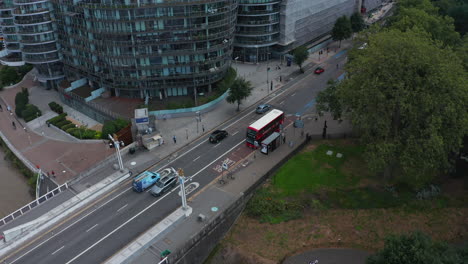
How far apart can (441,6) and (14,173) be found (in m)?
124

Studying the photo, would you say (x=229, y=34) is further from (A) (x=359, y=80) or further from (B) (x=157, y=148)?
(A) (x=359, y=80)

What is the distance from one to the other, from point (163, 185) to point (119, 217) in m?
7.68

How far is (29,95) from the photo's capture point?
94.6m

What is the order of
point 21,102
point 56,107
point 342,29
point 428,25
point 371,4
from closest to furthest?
1. point 428,25
2. point 56,107
3. point 21,102
4. point 342,29
5. point 371,4

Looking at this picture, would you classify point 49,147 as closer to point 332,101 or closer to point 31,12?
point 31,12

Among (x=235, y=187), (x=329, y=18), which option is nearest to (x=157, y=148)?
(x=235, y=187)

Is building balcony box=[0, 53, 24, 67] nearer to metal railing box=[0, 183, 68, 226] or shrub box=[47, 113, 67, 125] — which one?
shrub box=[47, 113, 67, 125]

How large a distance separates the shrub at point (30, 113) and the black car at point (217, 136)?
40206 mm

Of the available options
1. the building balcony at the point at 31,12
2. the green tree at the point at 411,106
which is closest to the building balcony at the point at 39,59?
the building balcony at the point at 31,12

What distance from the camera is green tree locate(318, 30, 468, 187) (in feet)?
165

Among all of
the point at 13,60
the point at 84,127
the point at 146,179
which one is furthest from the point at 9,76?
the point at 146,179

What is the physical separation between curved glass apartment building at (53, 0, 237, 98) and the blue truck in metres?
26.3

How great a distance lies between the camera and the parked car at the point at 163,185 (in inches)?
2232

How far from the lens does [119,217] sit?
174 ft
